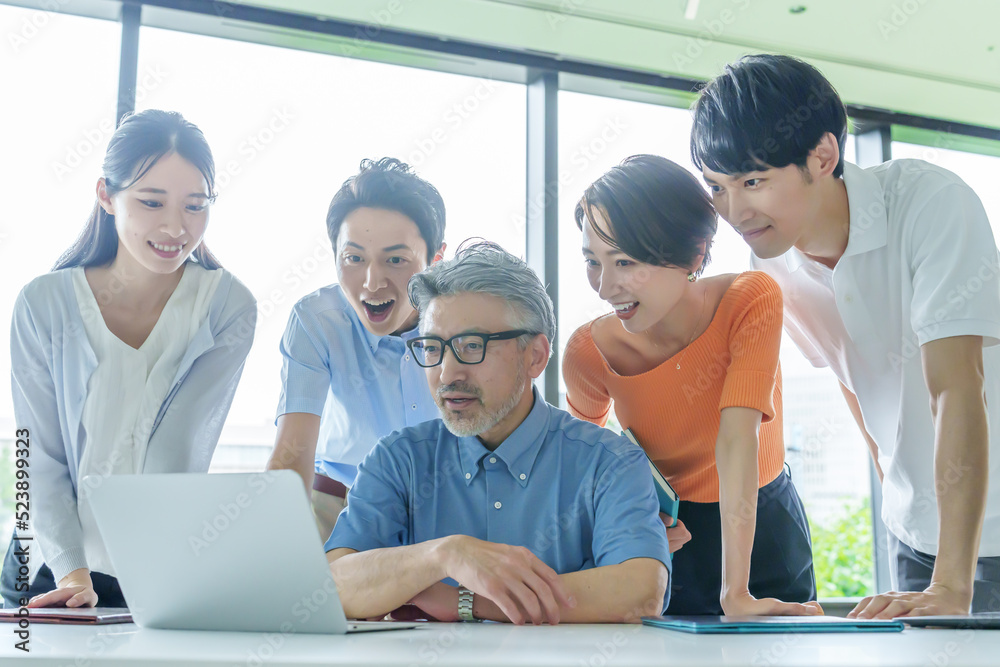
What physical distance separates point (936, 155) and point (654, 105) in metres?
1.60

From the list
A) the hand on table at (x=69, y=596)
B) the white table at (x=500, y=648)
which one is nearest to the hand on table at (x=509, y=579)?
the white table at (x=500, y=648)

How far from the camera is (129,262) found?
6.51 ft

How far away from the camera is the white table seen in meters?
0.64

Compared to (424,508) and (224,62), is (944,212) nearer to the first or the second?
(424,508)

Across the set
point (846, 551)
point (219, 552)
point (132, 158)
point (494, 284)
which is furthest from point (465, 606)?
point (846, 551)

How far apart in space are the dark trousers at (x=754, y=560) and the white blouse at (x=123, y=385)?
1.23 metres

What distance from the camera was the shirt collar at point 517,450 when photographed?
150cm

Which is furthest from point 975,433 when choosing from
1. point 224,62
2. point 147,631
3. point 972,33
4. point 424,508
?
point 224,62

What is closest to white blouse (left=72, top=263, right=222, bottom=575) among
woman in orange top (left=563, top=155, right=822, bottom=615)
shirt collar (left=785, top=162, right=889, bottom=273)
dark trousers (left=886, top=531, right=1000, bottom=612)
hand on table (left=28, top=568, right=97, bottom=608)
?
hand on table (left=28, top=568, right=97, bottom=608)

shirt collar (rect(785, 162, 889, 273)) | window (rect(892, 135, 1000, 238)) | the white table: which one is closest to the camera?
the white table

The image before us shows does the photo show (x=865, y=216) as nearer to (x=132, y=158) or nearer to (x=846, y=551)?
(x=132, y=158)

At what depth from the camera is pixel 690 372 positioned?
1.69 m

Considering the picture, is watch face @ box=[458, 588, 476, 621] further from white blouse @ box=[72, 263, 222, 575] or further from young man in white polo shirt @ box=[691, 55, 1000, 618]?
white blouse @ box=[72, 263, 222, 575]

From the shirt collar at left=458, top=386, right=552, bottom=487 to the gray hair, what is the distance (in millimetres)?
175
